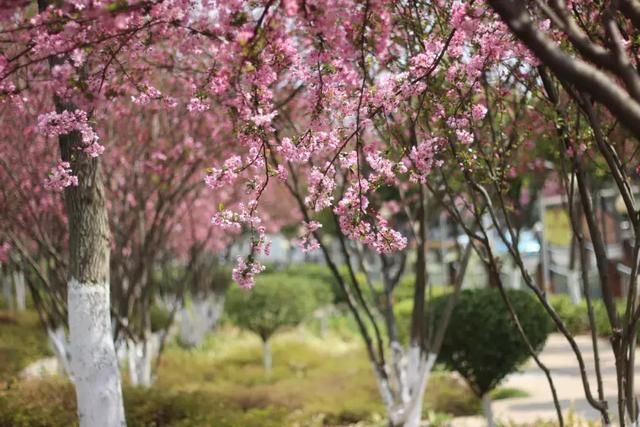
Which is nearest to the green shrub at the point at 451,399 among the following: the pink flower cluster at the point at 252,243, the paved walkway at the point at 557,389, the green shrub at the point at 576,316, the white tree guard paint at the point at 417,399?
the paved walkway at the point at 557,389

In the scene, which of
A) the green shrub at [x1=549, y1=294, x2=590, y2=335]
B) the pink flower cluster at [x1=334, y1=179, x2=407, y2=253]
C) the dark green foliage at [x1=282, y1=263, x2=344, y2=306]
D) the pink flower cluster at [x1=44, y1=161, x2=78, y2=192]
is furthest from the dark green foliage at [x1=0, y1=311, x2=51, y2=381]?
the green shrub at [x1=549, y1=294, x2=590, y2=335]

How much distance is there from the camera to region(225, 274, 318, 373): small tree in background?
13.8 m

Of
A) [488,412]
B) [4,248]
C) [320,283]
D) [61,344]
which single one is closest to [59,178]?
[488,412]

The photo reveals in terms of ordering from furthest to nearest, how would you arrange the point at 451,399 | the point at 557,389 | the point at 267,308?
the point at 267,308
the point at 557,389
the point at 451,399

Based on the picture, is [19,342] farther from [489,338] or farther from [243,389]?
[489,338]

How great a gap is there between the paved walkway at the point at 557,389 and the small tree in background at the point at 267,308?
4.28 metres

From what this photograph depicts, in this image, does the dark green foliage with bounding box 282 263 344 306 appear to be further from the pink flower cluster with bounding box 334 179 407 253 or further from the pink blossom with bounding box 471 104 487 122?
the pink flower cluster with bounding box 334 179 407 253

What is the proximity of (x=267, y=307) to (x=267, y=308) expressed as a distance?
0.8 inches

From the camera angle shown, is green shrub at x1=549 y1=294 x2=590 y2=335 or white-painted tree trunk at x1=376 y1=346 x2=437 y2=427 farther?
green shrub at x1=549 y1=294 x2=590 y2=335

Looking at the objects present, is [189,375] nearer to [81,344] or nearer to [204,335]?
[204,335]

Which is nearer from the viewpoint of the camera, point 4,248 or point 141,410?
point 141,410

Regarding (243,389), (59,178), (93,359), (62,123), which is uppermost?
(62,123)

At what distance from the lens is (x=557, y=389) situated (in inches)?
433

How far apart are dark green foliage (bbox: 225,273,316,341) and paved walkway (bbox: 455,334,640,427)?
4294 millimetres
